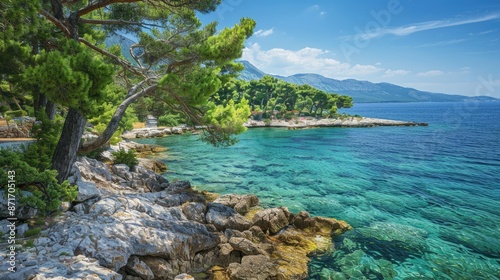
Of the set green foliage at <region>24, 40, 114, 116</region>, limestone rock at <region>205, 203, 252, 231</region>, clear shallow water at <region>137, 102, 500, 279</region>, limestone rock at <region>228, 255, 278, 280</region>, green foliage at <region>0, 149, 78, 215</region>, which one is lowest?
clear shallow water at <region>137, 102, 500, 279</region>

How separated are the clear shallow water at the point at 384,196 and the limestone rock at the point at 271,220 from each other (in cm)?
239

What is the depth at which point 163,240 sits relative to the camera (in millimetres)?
8148

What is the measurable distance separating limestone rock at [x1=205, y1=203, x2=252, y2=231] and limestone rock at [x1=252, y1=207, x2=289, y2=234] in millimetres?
492

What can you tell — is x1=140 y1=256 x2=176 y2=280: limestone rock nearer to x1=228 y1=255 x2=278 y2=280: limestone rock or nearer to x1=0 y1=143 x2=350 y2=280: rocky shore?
x1=0 y1=143 x2=350 y2=280: rocky shore

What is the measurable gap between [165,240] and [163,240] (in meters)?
0.07

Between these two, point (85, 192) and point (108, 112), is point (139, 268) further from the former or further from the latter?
point (108, 112)

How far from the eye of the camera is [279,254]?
9.55 meters

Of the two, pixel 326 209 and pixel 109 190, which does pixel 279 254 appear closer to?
pixel 326 209

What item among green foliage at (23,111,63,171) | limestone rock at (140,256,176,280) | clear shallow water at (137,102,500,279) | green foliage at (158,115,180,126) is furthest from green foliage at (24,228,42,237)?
green foliage at (158,115,180,126)

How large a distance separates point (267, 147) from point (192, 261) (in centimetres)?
2891

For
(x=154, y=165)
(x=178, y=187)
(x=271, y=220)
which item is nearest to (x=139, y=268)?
(x=271, y=220)

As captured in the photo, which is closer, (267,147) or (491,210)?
(491,210)

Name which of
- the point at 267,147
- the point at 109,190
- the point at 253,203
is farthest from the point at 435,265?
the point at 267,147

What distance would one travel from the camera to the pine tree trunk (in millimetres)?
8758
